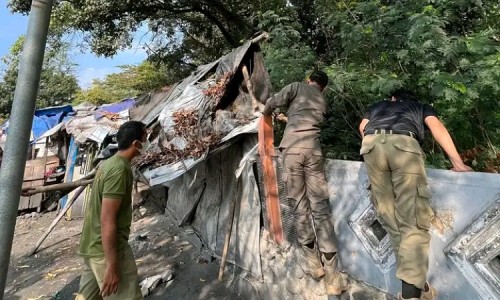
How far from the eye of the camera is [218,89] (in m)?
4.60

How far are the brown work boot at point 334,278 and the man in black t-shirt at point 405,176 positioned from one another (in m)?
0.69

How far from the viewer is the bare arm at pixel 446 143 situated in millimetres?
2100

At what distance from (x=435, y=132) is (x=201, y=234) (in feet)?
12.3

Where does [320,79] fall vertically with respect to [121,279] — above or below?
above

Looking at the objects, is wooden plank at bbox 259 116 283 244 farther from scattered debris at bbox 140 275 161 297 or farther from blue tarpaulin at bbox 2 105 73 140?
blue tarpaulin at bbox 2 105 73 140

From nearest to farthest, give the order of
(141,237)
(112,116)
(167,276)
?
1. (167,276)
2. (141,237)
3. (112,116)

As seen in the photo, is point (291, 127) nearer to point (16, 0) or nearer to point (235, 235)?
point (235, 235)

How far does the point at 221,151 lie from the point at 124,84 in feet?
67.2

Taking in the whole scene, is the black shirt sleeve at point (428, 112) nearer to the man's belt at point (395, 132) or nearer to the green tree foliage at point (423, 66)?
the man's belt at point (395, 132)

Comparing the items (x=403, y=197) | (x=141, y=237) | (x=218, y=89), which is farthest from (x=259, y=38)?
(x=141, y=237)

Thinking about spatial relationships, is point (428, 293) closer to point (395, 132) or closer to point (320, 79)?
point (395, 132)

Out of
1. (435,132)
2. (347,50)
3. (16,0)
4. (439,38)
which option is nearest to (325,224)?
(435,132)

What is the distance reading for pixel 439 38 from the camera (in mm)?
3826

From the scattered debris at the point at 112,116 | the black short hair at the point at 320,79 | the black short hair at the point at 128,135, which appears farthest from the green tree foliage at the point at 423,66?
the scattered debris at the point at 112,116
